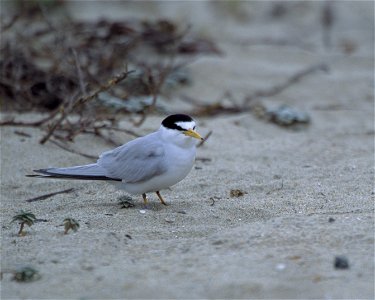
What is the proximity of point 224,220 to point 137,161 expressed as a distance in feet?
2.18

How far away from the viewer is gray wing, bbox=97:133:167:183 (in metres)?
4.33

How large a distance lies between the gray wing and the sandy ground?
0.69ft

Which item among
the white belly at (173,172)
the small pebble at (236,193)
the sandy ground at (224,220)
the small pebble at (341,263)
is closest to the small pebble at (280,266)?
the sandy ground at (224,220)

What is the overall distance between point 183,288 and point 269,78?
5.92 metres

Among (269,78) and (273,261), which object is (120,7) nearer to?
(269,78)

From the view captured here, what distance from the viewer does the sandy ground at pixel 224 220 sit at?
123 inches

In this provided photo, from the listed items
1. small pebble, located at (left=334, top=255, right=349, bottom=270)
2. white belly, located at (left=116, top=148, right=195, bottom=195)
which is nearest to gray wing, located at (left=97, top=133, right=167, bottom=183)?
white belly, located at (left=116, top=148, right=195, bottom=195)

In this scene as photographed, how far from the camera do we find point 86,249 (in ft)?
11.5

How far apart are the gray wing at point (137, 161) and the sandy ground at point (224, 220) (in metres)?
0.21

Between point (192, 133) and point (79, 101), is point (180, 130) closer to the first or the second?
point (192, 133)

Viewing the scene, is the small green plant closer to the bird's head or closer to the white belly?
the white belly

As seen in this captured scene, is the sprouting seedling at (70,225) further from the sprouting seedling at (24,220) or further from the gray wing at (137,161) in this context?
the gray wing at (137,161)

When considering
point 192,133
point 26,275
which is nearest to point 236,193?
Answer: point 192,133

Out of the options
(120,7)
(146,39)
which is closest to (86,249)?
(146,39)
